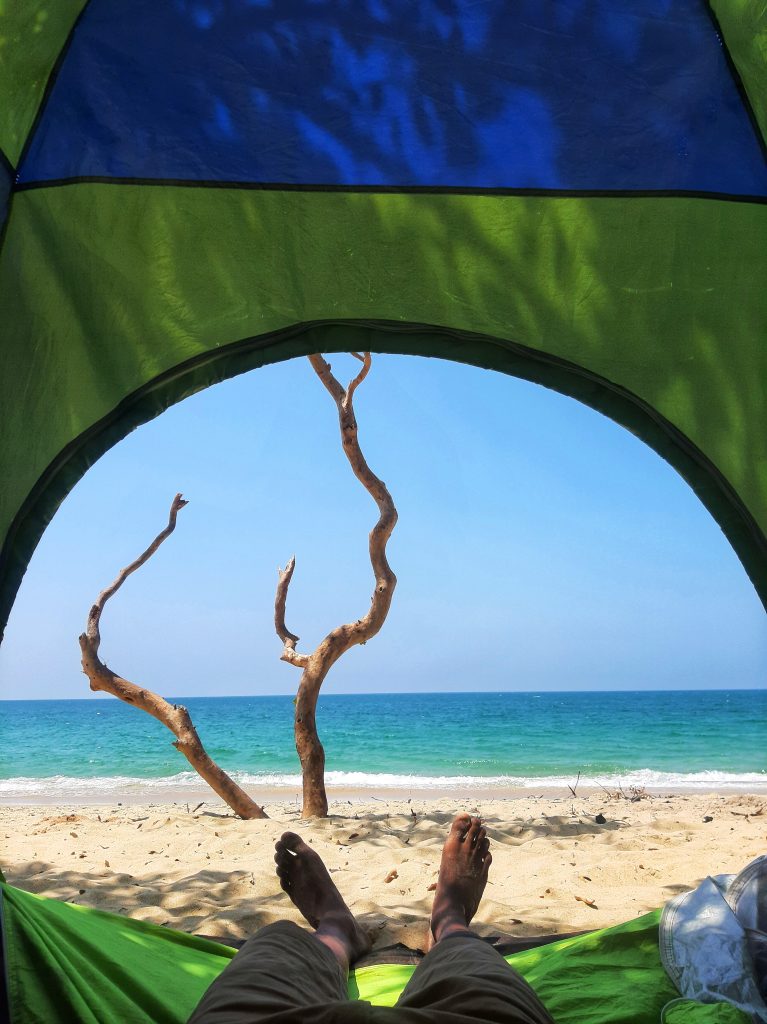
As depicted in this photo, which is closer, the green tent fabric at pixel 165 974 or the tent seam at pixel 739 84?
the green tent fabric at pixel 165 974

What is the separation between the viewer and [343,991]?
61.3 inches

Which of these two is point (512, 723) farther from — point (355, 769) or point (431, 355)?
point (431, 355)

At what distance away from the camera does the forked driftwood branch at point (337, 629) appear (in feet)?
15.2

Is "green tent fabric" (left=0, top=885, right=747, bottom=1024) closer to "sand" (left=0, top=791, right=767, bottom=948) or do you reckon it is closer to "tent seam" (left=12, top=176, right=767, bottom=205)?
"sand" (left=0, top=791, right=767, bottom=948)

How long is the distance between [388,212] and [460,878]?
1763 mm

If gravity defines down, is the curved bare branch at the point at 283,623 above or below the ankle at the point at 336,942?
above

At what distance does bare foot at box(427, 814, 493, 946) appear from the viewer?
A: 2029mm

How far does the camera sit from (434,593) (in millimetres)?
31703

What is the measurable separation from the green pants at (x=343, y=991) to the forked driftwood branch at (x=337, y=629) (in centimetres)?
310

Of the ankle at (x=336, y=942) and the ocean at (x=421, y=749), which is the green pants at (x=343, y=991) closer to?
the ankle at (x=336, y=942)

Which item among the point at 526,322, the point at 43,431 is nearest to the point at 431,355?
the point at 526,322

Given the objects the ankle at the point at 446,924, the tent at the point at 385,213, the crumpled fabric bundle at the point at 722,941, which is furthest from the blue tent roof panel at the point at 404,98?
the ankle at the point at 446,924

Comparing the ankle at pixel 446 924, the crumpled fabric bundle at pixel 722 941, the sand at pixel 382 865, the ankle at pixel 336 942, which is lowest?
the sand at pixel 382 865

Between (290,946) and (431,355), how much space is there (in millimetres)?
1281
